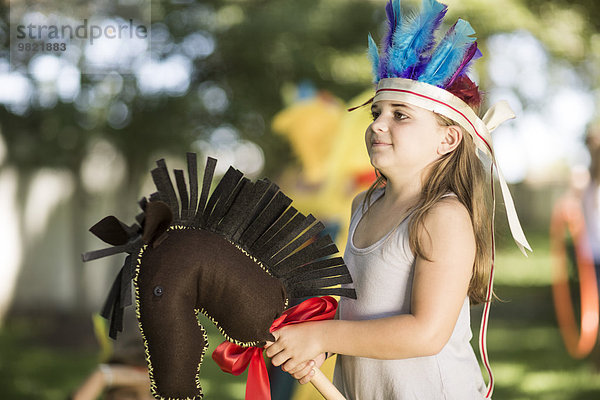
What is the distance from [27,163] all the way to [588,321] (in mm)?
4421

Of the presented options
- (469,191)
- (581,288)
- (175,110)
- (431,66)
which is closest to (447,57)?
(431,66)

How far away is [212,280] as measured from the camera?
1.06m

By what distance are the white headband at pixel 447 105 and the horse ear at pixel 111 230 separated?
1.82 feet

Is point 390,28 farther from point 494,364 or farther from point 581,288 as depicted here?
point 581,288

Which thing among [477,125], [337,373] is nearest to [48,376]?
[337,373]

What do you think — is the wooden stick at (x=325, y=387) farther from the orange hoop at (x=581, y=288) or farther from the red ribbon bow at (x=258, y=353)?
the orange hoop at (x=581, y=288)

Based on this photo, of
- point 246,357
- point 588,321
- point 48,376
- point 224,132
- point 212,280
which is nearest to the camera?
point 212,280

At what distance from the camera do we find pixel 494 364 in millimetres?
4203

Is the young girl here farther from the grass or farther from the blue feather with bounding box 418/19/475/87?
the grass

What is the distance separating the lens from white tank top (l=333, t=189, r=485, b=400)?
1209 millimetres

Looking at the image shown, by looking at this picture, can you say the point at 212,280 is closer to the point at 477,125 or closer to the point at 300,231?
the point at 300,231

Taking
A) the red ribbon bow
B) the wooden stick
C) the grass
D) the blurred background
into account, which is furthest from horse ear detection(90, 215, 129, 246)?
the blurred background

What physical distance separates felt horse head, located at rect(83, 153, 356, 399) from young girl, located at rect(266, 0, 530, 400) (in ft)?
0.30

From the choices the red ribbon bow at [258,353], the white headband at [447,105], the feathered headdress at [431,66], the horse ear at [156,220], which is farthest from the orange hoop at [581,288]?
the horse ear at [156,220]
